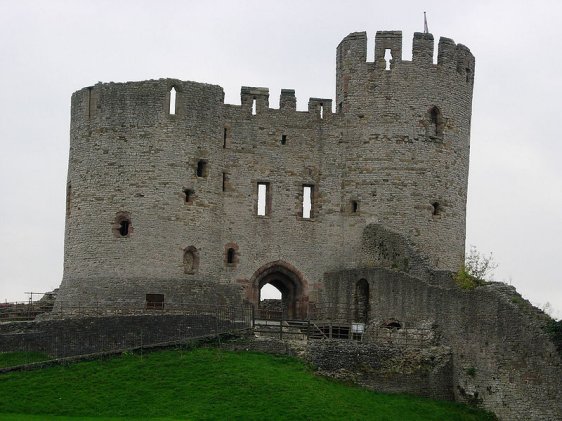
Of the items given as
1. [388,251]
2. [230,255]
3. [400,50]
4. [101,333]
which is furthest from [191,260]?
[400,50]

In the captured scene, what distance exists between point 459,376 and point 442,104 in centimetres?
1293

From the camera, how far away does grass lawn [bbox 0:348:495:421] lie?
136 feet

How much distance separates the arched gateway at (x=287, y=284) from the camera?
54.2m

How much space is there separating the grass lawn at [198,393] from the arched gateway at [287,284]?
7.49 metres

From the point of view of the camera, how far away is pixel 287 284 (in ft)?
181

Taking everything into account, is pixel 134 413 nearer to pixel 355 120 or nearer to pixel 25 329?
pixel 25 329

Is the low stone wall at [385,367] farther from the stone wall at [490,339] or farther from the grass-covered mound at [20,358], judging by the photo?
the grass-covered mound at [20,358]

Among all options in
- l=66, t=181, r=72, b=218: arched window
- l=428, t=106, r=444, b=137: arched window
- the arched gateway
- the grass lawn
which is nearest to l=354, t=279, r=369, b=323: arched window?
the arched gateway

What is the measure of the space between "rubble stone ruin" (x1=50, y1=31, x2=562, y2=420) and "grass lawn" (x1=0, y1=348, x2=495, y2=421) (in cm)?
617

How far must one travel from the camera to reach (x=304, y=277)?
54469 mm

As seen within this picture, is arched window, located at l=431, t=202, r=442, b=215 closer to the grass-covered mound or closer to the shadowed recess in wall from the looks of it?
the shadowed recess in wall

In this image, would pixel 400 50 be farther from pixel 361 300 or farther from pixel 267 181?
pixel 361 300

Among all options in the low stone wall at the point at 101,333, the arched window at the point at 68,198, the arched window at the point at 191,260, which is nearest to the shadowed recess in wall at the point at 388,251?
the arched window at the point at 191,260

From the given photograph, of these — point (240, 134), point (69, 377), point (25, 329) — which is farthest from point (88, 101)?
point (69, 377)
